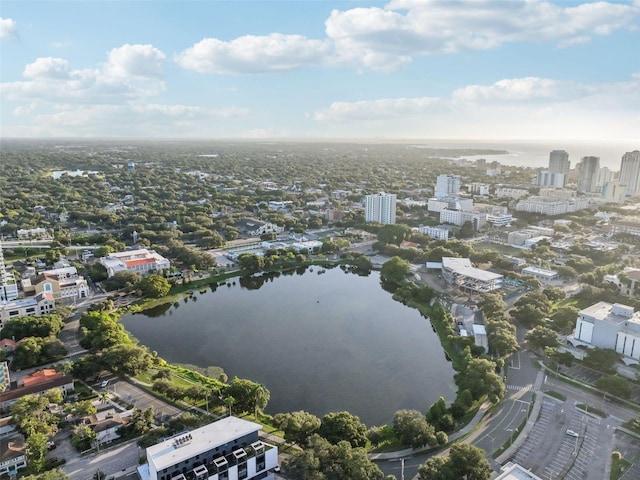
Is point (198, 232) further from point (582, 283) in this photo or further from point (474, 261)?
point (582, 283)

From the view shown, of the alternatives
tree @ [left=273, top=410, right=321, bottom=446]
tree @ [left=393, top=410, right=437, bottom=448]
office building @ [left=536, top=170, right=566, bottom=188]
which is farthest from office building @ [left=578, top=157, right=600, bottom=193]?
tree @ [left=273, top=410, right=321, bottom=446]

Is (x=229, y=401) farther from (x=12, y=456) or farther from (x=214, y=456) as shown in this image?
(x=12, y=456)

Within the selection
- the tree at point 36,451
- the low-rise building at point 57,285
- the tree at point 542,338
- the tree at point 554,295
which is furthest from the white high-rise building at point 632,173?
the tree at point 36,451

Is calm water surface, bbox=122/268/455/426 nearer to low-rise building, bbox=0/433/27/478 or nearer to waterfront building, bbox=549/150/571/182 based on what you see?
low-rise building, bbox=0/433/27/478

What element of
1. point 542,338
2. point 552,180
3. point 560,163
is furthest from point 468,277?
point 560,163

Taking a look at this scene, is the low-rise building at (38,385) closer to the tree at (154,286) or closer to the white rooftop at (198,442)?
the white rooftop at (198,442)

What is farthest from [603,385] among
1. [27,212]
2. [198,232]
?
[27,212]
